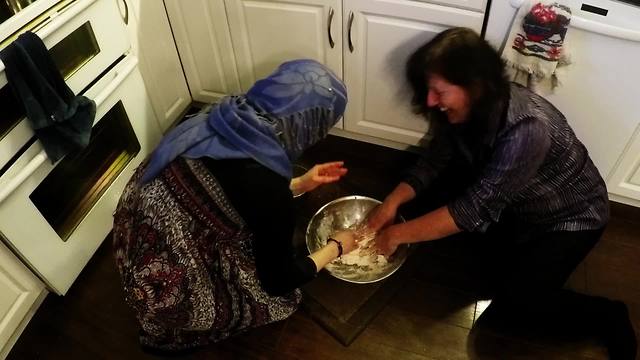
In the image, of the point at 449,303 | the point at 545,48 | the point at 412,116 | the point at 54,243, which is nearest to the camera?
the point at 545,48

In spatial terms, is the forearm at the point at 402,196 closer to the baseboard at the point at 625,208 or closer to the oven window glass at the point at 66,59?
the baseboard at the point at 625,208

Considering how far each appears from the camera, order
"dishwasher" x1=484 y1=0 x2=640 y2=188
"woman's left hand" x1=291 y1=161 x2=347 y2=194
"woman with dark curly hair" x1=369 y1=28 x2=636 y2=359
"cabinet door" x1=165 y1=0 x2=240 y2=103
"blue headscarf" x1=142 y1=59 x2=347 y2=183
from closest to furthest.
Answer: "blue headscarf" x1=142 y1=59 x2=347 y2=183 < "woman with dark curly hair" x1=369 y1=28 x2=636 y2=359 < "dishwasher" x1=484 y1=0 x2=640 y2=188 < "woman's left hand" x1=291 y1=161 x2=347 y2=194 < "cabinet door" x1=165 y1=0 x2=240 y2=103

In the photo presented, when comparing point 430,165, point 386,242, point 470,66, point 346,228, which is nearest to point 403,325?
point 386,242

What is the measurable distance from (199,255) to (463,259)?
0.91 metres

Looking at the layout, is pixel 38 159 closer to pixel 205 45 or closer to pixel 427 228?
pixel 205 45

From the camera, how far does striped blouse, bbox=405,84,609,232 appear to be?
3.74ft

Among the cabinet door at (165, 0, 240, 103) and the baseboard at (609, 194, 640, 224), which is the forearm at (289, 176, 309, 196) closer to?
the cabinet door at (165, 0, 240, 103)

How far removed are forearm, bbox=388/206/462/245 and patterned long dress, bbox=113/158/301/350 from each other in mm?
421

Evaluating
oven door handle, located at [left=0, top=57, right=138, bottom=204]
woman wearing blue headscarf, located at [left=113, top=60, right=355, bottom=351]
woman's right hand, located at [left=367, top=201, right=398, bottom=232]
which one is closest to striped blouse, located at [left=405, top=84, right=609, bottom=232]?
woman's right hand, located at [left=367, top=201, right=398, bottom=232]

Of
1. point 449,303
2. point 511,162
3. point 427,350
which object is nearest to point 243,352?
point 427,350

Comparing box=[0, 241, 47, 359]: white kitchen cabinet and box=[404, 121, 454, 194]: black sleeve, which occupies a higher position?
box=[404, 121, 454, 194]: black sleeve

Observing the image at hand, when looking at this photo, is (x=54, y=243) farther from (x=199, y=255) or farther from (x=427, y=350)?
(x=427, y=350)

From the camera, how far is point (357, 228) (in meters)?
1.62

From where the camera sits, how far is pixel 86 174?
5.09 feet
